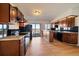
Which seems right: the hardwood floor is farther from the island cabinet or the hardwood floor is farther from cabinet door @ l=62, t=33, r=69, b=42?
cabinet door @ l=62, t=33, r=69, b=42

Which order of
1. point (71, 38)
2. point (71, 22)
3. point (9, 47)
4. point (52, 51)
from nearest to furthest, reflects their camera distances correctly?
1. point (9, 47)
2. point (52, 51)
3. point (71, 38)
4. point (71, 22)

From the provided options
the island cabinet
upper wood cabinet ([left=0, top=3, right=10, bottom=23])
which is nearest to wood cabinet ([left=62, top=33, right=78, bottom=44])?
the island cabinet

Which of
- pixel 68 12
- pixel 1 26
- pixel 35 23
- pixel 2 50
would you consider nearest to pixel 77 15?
pixel 68 12

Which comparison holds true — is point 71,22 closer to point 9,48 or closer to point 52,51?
point 52,51

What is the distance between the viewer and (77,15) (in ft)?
27.7

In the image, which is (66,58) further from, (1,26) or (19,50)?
(1,26)

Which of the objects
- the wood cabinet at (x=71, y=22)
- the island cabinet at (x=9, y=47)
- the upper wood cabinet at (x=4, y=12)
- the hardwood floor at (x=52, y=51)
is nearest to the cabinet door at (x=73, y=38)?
the wood cabinet at (x=71, y=22)

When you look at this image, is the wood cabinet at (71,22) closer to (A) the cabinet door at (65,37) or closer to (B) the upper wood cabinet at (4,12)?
(A) the cabinet door at (65,37)

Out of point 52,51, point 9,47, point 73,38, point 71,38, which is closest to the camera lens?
point 9,47

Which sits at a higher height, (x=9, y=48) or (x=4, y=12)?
(x=4, y=12)

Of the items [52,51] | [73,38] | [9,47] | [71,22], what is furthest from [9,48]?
[71,22]

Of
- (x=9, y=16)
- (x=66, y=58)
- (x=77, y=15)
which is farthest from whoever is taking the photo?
(x=77, y=15)

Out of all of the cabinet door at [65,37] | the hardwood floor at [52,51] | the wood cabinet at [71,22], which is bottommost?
the hardwood floor at [52,51]

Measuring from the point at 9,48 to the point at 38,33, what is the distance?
13250mm
